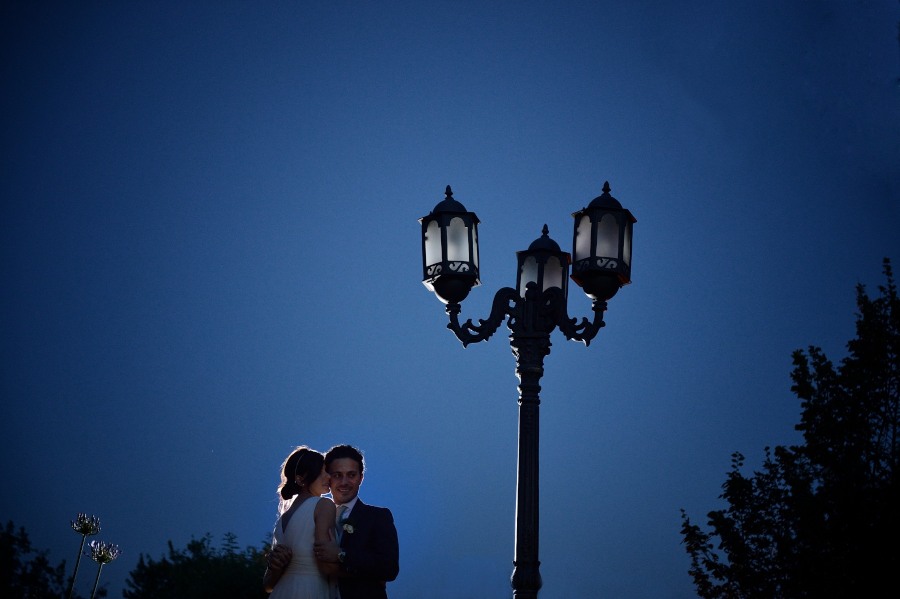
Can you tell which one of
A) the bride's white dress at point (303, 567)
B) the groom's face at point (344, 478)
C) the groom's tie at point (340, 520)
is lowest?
the bride's white dress at point (303, 567)

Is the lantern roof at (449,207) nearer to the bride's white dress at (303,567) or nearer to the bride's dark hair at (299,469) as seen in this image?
the bride's dark hair at (299,469)

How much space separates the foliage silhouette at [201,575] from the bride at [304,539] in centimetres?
3120

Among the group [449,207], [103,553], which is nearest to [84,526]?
[103,553]

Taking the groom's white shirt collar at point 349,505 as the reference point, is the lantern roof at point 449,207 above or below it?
above

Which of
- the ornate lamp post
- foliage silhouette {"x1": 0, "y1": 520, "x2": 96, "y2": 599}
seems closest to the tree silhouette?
the ornate lamp post

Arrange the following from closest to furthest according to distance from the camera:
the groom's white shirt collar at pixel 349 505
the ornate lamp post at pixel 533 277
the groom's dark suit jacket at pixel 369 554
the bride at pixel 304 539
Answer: the groom's dark suit jacket at pixel 369 554
the bride at pixel 304 539
the groom's white shirt collar at pixel 349 505
the ornate lamp post at pixel 533 277

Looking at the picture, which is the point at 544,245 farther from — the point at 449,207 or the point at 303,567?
the point at 303,567

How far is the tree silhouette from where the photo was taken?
16156mm

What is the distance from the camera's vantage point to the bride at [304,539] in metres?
6.29

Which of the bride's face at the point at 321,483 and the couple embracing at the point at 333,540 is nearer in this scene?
the couple embracing at the point at 333,540

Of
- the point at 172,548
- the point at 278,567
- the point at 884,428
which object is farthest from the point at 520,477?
the point at 172,548

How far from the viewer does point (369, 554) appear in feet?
20.4

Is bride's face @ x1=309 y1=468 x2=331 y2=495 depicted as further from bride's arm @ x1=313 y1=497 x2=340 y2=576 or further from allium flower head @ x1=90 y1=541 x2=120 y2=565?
allium flower head @ x1=90 y1=541 x2=120 y2=565

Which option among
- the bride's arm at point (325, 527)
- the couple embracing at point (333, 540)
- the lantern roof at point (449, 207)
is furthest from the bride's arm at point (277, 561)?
the lantern roof at point (449, 207)
